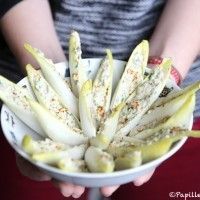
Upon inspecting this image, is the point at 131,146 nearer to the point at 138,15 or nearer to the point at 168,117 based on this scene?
the point at 168,117

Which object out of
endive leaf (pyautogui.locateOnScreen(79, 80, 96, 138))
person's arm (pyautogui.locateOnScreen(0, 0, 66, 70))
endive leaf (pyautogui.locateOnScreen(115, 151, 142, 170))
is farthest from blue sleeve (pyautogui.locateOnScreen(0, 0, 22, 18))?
endive leaf (pyautogui.locateOnScreen(115, 151, 142, 170))

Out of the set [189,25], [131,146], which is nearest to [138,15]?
[189,25]

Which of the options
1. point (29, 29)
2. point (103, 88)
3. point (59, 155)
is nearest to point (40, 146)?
point (59, 155)

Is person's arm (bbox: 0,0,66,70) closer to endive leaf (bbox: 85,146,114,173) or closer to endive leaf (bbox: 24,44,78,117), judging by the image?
endive leaf (bbox: 24,44,78,117)

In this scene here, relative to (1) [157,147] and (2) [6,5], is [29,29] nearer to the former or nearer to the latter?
(2) [6,5]

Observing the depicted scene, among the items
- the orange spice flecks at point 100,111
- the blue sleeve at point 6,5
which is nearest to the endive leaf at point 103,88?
the orange spice flecks at point 100,111

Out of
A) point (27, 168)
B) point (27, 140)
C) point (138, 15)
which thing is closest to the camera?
point (27, 140)
